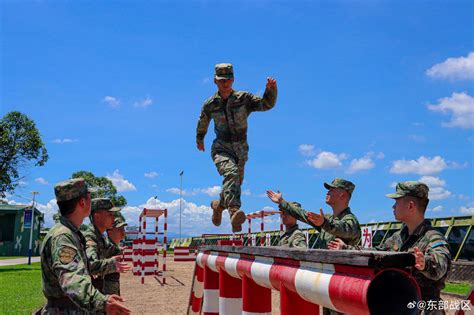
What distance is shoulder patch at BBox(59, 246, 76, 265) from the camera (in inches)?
119

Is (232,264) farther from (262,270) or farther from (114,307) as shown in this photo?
(114,307)

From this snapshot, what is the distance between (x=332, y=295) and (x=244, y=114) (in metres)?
4.79

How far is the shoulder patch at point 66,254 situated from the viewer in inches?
119

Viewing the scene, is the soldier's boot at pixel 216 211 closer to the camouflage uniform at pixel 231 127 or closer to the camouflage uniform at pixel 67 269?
the camouflage uniform at pixel 231 127

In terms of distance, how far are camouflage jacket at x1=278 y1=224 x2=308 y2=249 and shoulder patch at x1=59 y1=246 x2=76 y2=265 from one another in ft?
11.2

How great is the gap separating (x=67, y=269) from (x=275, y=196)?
229cm

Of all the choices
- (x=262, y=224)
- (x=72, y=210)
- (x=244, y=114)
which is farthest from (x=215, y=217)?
(x=262, y=224)

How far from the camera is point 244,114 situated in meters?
6.50

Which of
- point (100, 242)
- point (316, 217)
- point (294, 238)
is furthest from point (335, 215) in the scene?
point (100, 242)

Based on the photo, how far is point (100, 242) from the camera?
5324mm

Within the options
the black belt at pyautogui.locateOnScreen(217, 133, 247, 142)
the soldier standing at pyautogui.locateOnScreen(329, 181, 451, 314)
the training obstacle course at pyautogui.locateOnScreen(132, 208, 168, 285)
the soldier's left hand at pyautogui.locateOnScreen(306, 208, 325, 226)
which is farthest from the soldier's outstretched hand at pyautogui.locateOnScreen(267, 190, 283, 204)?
the training obstacle course at pyautogui.locateOnScreen(132, 208, 168, 285)

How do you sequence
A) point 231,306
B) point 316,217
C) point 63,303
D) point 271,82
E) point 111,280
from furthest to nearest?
1. point 271,82
2. point 111,280
3. point 316,217
4. point 231,306
5. point 63,303

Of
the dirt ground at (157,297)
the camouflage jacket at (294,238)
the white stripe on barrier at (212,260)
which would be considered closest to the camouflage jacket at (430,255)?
the white stripe on barrier at (212,260)

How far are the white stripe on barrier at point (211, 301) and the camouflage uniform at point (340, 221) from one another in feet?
3.22
